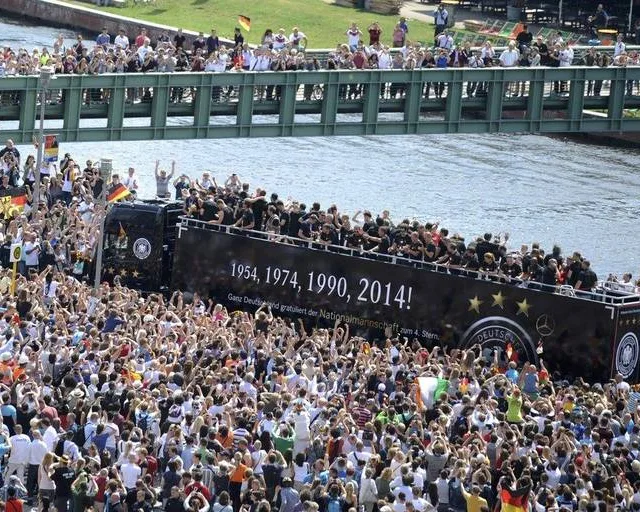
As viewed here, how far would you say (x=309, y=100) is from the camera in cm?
6066

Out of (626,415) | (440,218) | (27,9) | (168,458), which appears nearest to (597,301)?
(626,415)

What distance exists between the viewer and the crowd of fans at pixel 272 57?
56.2 m

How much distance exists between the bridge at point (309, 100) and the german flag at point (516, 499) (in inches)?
1159

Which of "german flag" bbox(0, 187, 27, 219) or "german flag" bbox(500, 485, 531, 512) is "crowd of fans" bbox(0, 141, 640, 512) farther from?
"german flag" bbox(0, 187, 27, 219)

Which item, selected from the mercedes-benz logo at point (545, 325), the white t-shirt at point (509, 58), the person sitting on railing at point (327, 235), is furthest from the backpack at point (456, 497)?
the white t-shirt at point (509, 58)

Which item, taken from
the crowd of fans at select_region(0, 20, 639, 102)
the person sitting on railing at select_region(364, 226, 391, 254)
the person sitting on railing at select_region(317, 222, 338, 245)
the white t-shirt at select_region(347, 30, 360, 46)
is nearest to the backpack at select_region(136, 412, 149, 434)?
the person sitting on railing at select_region(364, 226, 391, 254)

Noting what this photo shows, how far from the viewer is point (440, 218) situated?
70.7 meters

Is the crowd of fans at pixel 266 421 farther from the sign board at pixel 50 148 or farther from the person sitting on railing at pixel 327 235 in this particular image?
the sign board at pixel 50 148

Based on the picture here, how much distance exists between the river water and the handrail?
2165 centimetres

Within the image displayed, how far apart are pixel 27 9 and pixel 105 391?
7909 cm

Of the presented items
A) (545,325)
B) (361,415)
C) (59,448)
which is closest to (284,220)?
(545,325)

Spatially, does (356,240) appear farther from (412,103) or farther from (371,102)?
(412,103)

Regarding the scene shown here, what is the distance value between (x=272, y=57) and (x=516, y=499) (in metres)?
32.3

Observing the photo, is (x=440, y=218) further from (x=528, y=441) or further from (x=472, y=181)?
(x=528, y=441)
